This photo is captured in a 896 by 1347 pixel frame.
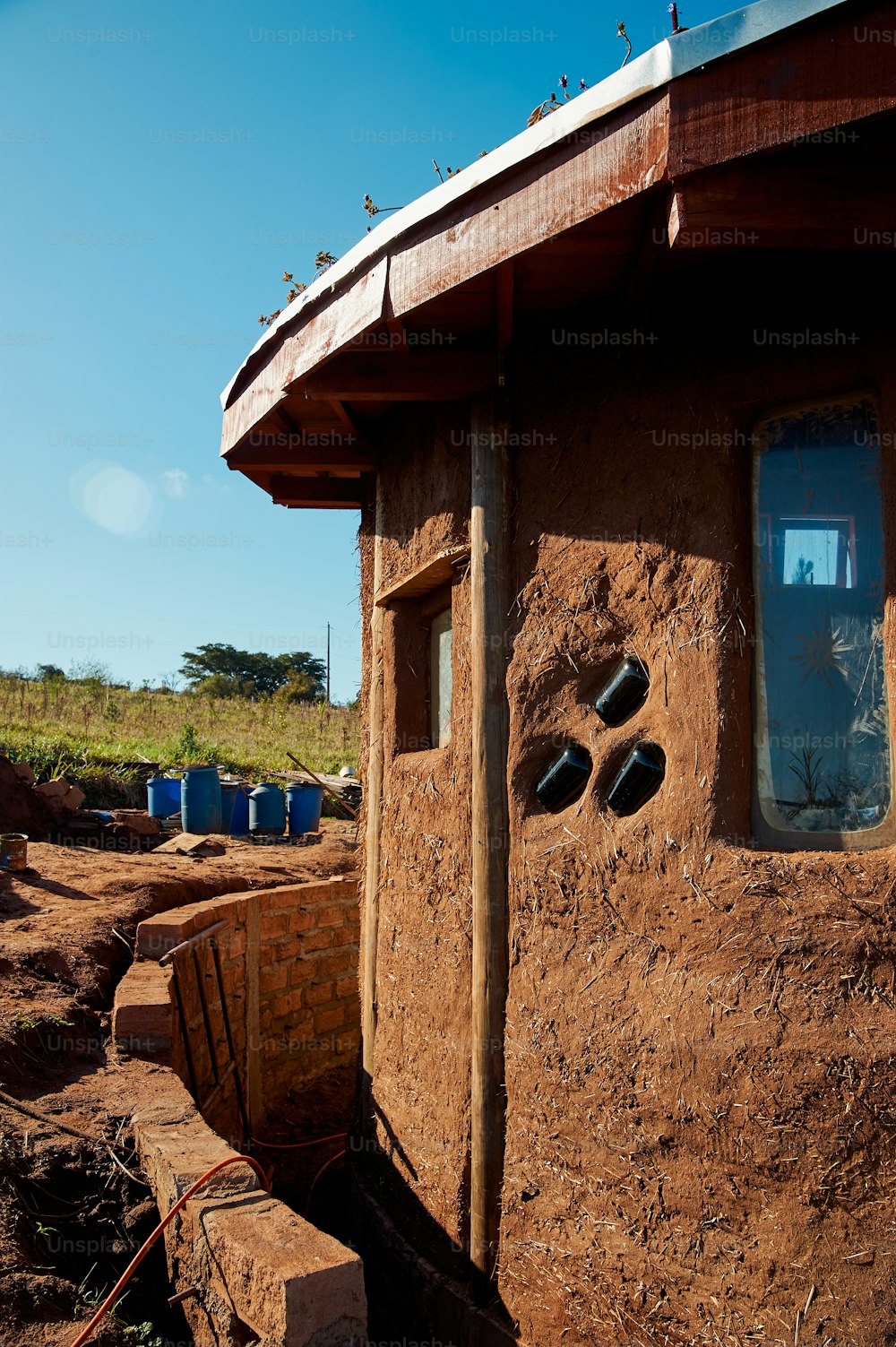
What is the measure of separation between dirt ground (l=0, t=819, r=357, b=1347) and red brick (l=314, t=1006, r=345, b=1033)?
1.64 m

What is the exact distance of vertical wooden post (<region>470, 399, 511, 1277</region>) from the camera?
13.1 ft

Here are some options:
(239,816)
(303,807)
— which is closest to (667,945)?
(303,807)

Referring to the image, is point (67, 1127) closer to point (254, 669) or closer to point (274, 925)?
point (274, 925)

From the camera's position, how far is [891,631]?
3.07m

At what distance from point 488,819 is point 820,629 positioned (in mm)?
1556

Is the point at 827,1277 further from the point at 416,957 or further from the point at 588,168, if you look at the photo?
the point at 588,168

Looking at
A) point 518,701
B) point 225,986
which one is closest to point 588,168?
point 518,701

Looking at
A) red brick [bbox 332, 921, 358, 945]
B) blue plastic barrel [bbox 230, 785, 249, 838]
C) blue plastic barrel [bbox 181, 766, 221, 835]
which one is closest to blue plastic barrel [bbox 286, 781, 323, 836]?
blue plastic barrel [bbox 230, 785, 249, 838]

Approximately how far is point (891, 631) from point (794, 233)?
4.14 ft

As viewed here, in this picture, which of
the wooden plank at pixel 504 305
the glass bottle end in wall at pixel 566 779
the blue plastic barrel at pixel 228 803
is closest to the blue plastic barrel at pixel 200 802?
the blue plastic barrel at pixel 228 803

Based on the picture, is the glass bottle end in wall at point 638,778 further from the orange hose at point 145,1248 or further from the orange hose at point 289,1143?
the orange hose at point 289,1143

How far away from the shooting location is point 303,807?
13391 millimetres

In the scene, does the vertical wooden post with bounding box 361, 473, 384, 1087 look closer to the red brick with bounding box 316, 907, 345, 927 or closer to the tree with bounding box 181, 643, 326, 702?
the red brick with bounding box 316, 907, 345, 927

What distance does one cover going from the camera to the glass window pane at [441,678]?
505 centimetres
